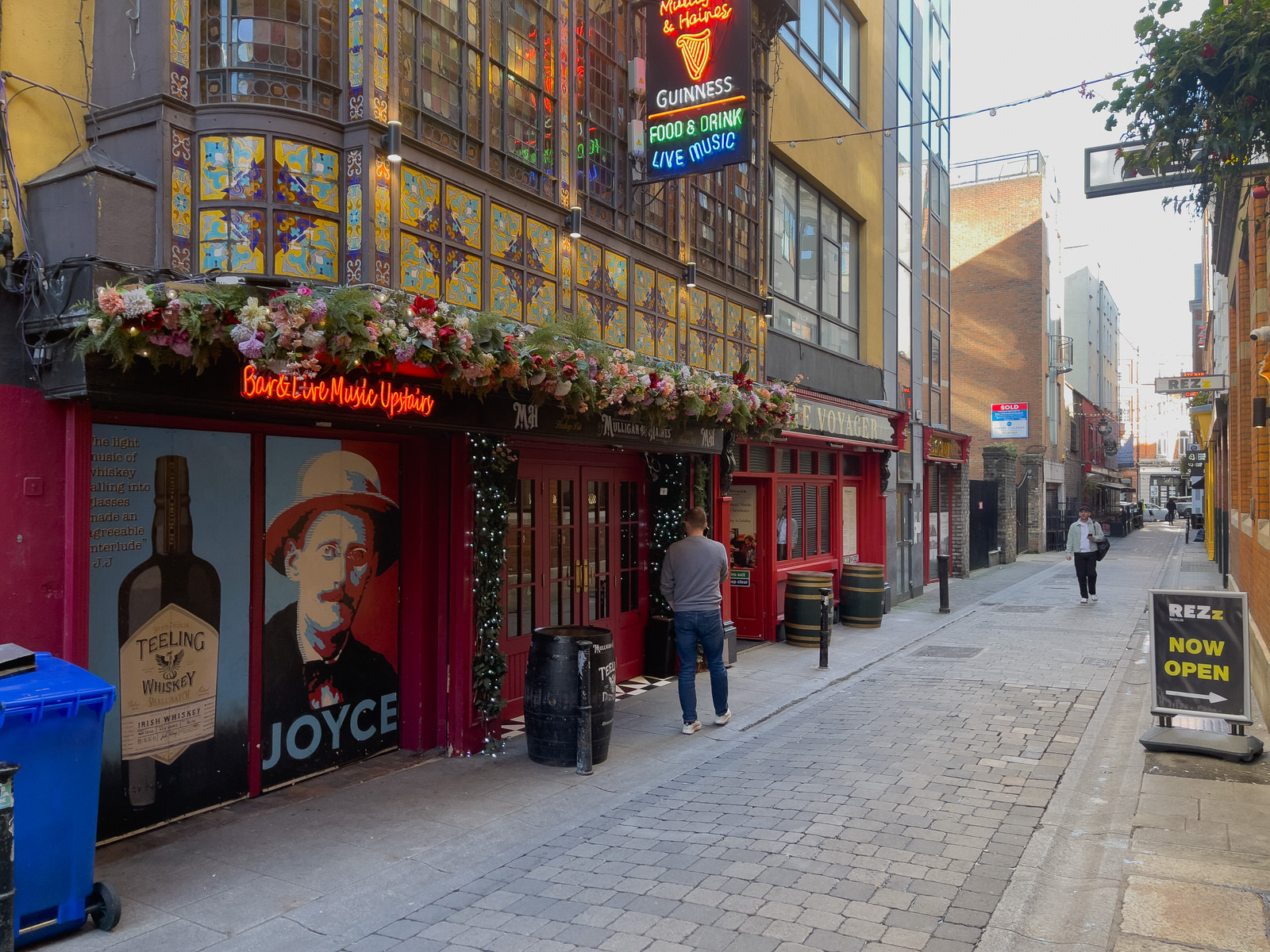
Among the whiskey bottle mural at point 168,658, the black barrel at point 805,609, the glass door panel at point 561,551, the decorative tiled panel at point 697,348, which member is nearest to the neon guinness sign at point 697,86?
the decorative tiled panel at point 697,348

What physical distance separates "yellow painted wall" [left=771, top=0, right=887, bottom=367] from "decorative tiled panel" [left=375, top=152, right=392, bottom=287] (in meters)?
8.24

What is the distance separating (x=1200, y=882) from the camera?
15.7 ft

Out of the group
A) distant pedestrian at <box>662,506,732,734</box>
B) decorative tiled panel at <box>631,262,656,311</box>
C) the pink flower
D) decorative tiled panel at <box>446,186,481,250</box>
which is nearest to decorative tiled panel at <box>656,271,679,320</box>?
decorative tiled panel at <box>631,262,656,311</box>

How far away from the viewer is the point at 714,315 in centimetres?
1094

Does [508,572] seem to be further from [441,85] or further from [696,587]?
[441,85]

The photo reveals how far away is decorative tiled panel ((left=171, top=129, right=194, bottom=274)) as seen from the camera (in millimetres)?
5309

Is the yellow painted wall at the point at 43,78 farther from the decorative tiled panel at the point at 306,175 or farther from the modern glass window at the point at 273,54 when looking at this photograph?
the decorative tiled panel at the point at 306,175

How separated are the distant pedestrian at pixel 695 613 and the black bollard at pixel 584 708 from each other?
53.3 inches

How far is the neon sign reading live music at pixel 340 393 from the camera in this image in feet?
17.0

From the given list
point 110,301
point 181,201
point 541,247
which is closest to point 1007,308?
point 541,247

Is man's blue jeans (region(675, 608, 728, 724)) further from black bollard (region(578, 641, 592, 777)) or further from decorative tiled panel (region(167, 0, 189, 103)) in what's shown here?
decorative tiled panel (region(167, 0, 189, 103))

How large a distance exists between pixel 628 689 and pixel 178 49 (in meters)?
7.02

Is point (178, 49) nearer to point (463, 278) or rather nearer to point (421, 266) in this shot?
point (421, 266)

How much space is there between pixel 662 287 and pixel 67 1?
19.0ft
